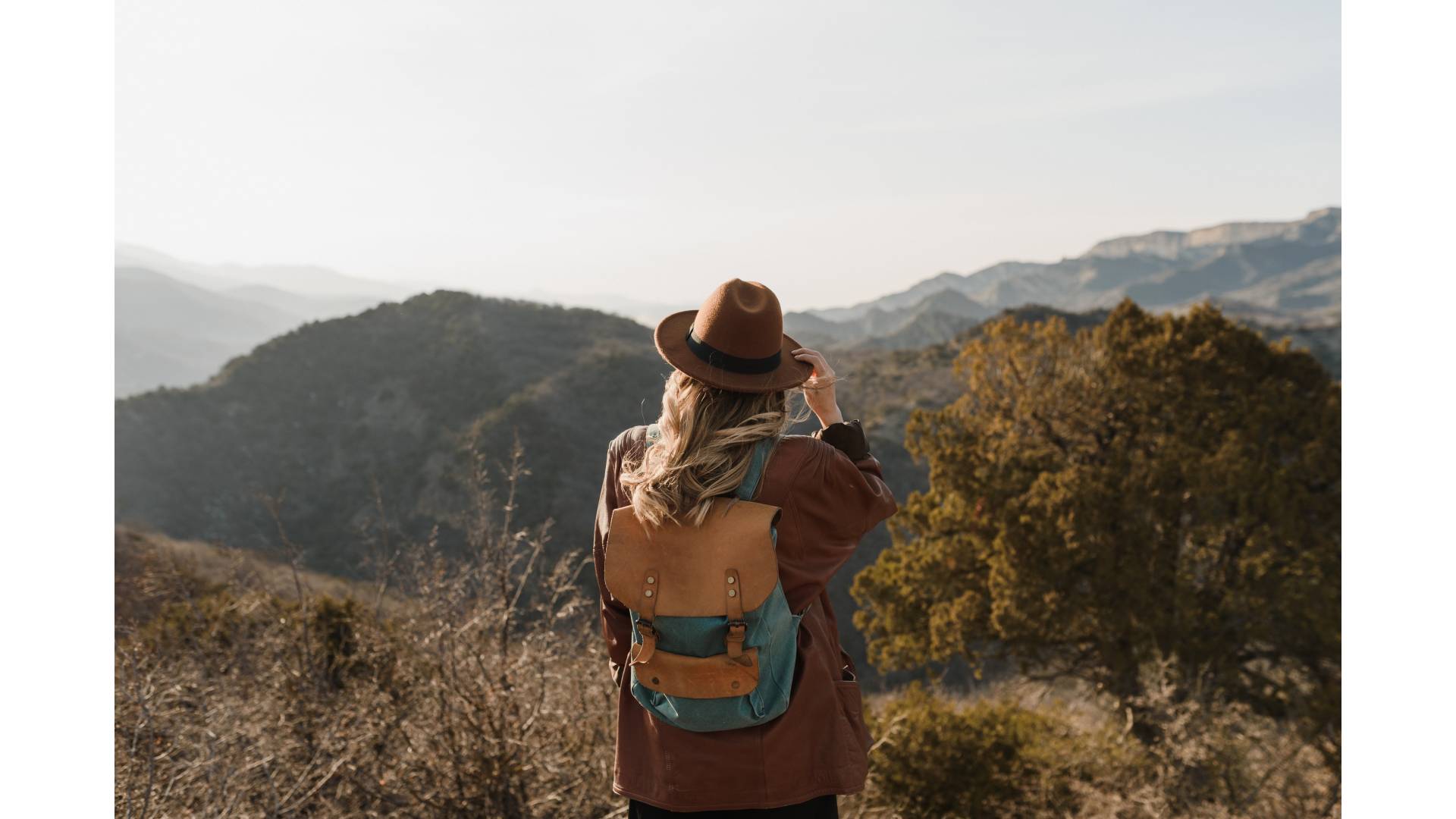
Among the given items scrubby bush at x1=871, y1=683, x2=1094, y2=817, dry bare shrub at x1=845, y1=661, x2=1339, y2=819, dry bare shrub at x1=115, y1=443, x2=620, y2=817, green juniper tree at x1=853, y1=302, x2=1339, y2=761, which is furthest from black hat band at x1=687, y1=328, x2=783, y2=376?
green juniper tree at x1=853, y1=302, x2=1339, y2=761

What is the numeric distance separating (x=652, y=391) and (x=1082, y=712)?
93.5 ft

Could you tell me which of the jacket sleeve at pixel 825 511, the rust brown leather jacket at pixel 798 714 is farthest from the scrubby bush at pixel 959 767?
the jacket sleeve at pixel 825 511

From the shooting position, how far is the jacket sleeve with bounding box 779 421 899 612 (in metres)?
1.62

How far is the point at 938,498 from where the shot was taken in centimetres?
950

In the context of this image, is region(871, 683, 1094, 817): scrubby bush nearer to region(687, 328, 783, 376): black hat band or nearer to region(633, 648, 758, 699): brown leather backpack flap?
region(633, 648, 758, 699): brown leather backpack flap

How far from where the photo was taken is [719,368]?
1.63m

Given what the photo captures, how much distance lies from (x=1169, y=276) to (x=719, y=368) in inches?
5602

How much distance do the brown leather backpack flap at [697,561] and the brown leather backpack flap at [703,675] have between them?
3.6 inches

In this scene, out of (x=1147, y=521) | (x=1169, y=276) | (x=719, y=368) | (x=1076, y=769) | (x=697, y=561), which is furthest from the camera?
(x=1169, y=276)

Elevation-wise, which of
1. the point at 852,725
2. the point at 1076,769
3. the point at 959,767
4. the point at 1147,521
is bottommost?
the point at 1076,769

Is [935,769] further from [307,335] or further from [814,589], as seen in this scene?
[307,335]

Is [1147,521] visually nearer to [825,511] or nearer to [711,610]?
[825,511]

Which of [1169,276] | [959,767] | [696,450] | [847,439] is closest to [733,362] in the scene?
[696,450]

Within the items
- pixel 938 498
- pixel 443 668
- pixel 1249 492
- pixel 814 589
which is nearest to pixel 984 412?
pixel 938 498
